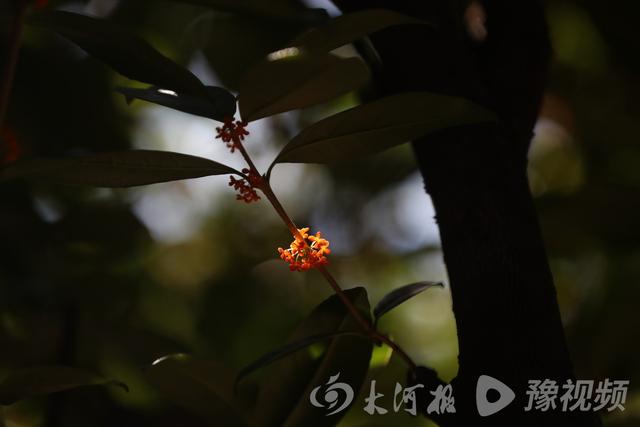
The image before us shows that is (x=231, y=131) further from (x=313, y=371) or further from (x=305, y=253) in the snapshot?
(x=313, y=371)

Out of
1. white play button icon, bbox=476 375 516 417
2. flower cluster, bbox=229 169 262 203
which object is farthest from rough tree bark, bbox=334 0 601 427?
flower cluster, bbox=229 169 262 203

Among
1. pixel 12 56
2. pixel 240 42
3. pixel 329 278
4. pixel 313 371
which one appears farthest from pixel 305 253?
pixel 240 42

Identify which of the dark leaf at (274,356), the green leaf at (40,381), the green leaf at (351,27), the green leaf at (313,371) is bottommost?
the dark leaf at (274,356)

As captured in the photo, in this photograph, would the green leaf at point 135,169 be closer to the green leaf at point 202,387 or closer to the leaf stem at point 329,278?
the leaf stem at point 329,278

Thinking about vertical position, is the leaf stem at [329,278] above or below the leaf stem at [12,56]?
below

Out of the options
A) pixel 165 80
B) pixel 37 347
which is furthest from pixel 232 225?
pixel 165 80
